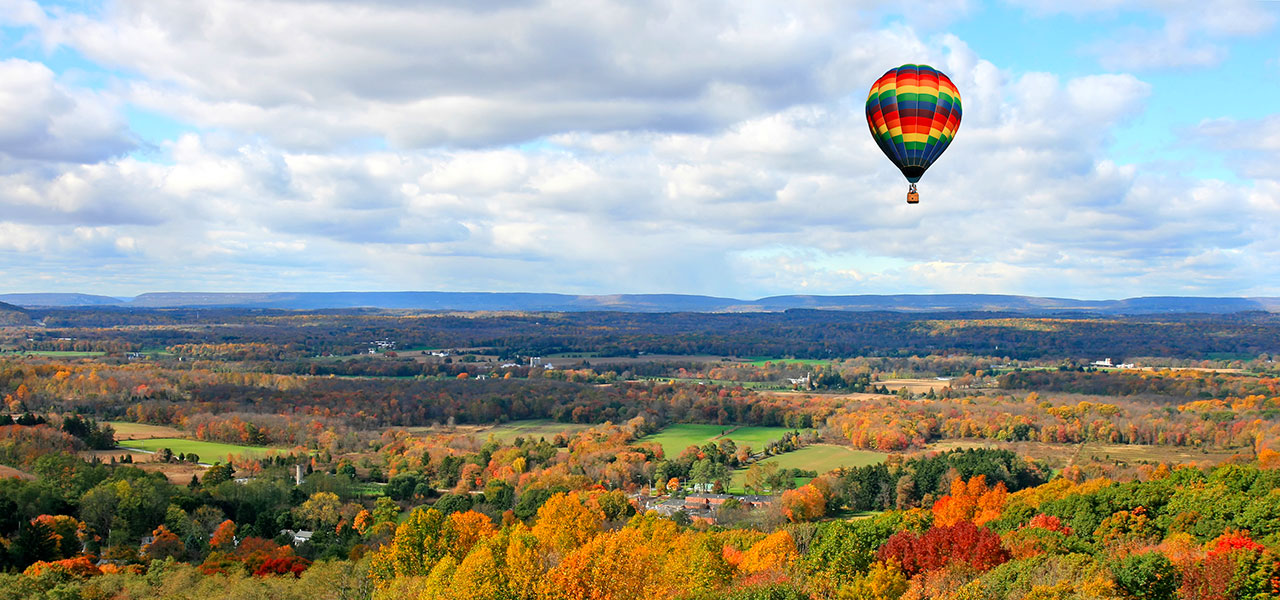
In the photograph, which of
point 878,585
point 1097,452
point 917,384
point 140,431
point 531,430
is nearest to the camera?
point 878,585

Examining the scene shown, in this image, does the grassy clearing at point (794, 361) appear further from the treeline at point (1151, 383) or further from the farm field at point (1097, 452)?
the farm field at point (1097, 452)

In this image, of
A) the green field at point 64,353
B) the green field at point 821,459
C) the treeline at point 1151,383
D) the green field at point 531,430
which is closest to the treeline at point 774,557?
the green field at point 821,459

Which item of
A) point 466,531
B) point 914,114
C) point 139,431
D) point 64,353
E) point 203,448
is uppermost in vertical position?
point 914,114

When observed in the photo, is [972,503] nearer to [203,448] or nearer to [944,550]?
[944,550]

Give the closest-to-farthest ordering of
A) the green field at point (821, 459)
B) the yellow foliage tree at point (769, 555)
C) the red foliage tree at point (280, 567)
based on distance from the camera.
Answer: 1. the yellow foliage tree at point (769, 555)
2. the red foliage tree at point (280, 567)
3. the green field at point (821, 459)

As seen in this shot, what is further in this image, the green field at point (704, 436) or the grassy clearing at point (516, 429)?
the grassy clearing at point (516, 429)

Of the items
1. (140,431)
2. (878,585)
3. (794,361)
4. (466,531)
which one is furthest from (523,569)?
(794,361)

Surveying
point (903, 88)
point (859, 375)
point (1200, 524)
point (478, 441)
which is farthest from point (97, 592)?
point (859, 375)
